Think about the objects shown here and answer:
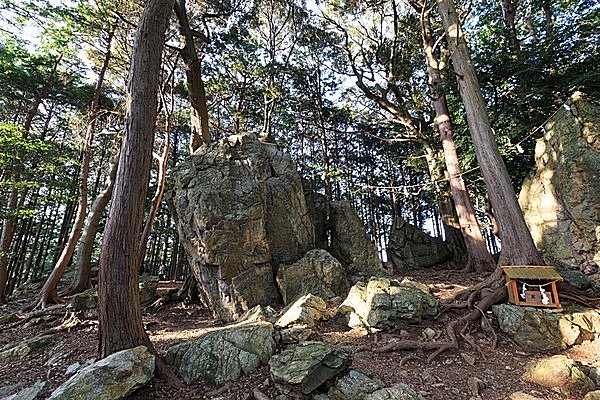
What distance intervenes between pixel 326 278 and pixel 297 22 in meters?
11.9

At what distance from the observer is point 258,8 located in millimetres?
11648

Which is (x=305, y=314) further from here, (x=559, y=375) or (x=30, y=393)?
(x=30, y=393)

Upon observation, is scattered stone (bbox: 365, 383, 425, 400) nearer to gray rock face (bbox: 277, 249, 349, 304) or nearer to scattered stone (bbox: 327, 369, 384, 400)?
scattered stone (bbox: 327, 369, 384, 400)

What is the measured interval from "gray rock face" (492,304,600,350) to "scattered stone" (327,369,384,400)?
2623 mm

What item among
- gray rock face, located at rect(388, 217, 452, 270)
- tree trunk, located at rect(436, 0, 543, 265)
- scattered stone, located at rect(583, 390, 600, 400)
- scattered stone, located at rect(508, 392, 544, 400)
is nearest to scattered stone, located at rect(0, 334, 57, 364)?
scattered stone, located at rect(508, 392, 544, 400)

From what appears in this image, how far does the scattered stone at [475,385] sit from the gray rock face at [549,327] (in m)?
1.44

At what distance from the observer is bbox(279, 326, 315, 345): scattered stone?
3.97 m

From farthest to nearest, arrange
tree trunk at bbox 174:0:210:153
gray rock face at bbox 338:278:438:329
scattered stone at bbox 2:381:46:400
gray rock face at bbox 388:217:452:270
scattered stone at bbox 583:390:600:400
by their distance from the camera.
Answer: gray rock face at bbox 388:217:452:270, tree trunk at bbox 174:0:210:153, gray rock face at bbox 338:278:438:329, scattered stone at bbox 2:381:46:400, scattered stone at bbox 583:390:600:400

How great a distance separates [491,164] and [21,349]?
10.2 m

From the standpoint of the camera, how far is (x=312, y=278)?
23.2ft

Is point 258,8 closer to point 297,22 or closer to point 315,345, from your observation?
point 297,22

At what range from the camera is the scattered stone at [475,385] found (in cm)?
300

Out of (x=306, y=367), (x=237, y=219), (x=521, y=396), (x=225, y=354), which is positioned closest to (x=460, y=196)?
(x=521, y=396)

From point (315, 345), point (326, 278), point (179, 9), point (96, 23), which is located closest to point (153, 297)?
point (326, 278)
